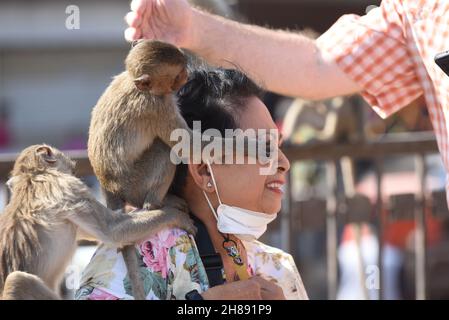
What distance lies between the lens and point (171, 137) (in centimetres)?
312

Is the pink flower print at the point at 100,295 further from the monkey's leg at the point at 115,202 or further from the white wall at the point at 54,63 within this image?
the white wall at the point at 54,63

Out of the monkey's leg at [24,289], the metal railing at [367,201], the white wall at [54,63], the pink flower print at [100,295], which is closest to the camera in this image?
the monkey's leg at [24,289]

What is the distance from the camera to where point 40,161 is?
269 cm

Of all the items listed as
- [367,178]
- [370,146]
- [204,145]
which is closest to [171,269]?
[204,145]

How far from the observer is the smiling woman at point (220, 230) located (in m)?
2.63

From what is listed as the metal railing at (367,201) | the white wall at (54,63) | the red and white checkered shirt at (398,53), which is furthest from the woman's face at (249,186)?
the white wall at (54,63)

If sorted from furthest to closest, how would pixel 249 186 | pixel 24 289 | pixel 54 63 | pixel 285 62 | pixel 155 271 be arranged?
pixel 54 63
pixel 285 62
pixel 249 186
pixel 155 271
pixel 24 289

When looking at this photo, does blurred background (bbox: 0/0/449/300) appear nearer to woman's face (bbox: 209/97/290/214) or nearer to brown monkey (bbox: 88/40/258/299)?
brown monkey (bbox: 88/40/258/299)

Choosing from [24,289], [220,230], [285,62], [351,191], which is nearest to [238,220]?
[220,230]

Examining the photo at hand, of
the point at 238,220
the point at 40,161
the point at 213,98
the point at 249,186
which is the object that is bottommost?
the point at 238,220

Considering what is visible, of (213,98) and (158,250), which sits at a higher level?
(213,98)

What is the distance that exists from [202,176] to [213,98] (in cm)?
28

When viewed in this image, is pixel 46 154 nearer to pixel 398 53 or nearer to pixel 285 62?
pixel 285 62
